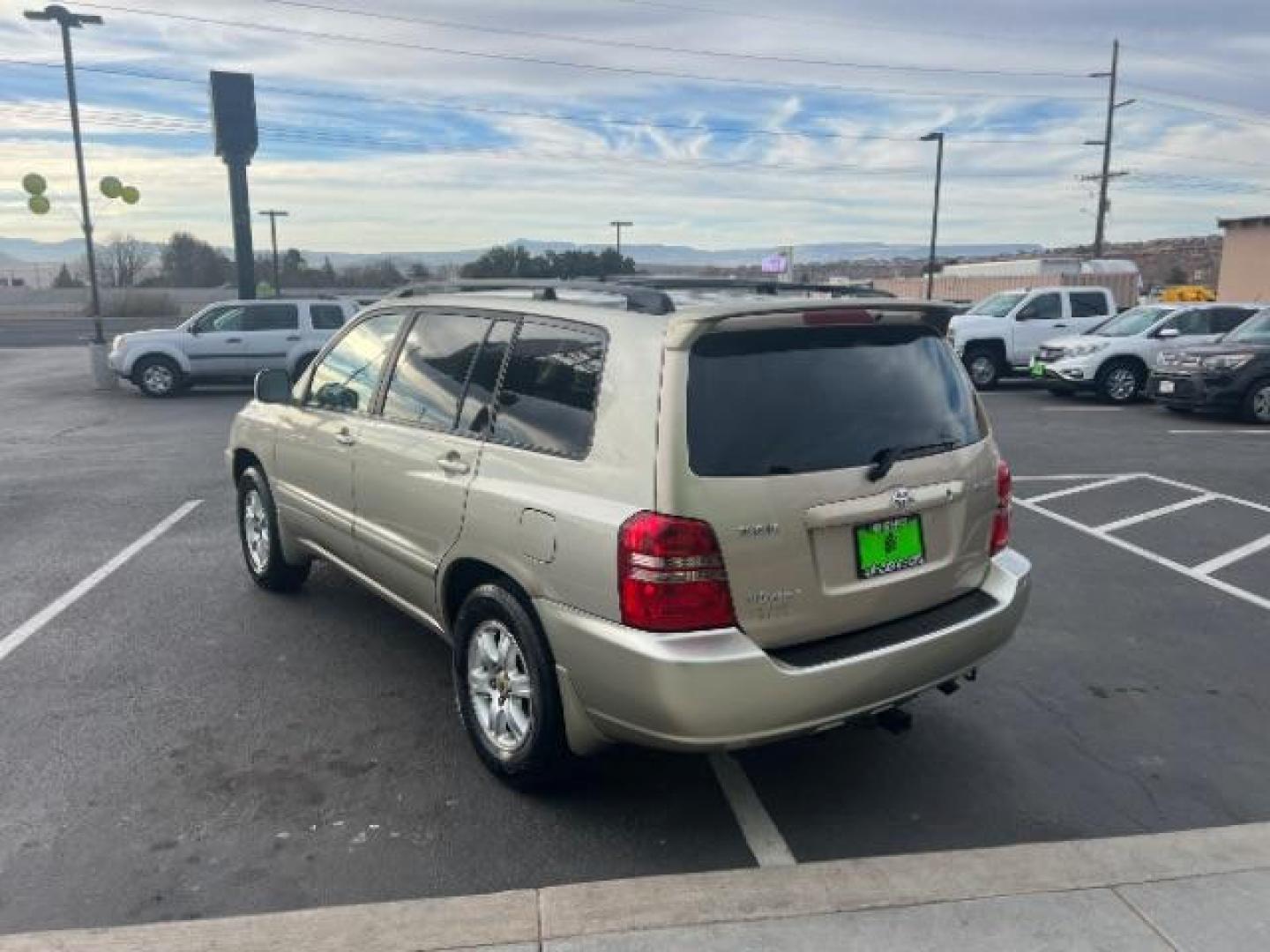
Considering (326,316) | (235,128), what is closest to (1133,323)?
(326,316)

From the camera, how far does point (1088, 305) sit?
1872 cm

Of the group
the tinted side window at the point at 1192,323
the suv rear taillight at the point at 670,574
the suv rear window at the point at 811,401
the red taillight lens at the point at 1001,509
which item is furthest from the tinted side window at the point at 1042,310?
the suv rear taillight at the point at 670,574

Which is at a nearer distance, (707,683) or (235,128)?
(707,683)

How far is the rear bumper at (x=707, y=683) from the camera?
9.38ft

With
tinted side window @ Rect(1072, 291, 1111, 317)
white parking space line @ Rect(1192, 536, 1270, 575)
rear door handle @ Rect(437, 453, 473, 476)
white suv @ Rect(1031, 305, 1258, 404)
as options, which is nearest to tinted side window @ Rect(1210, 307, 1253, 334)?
white suv @ Rect(1031, 305, 1258, 404)

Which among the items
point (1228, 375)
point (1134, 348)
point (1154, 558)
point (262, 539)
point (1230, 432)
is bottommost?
point (1230, 432)

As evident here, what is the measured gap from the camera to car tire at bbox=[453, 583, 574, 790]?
3.28 metres

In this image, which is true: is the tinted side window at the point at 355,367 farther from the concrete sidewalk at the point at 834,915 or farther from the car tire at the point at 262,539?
the concrete sidewalk at the point at 834,915

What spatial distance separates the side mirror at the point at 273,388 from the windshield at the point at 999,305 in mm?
16128

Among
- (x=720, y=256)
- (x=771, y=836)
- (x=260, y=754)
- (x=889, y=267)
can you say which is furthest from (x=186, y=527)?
(x=889, y=267)

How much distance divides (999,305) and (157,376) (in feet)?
51.3

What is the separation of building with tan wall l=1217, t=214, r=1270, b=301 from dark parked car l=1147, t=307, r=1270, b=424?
27287mm

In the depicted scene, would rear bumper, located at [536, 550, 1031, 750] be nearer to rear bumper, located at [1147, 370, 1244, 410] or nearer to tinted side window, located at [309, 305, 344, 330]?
rear bumper, located at [1147, 370, 1244, 410]

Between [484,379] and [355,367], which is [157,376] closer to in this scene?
[355,367]
